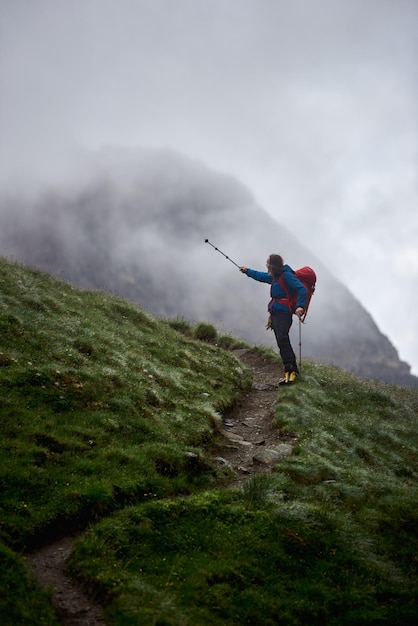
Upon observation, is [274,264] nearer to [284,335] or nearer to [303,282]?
[303,282]

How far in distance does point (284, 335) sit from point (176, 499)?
11288 mm

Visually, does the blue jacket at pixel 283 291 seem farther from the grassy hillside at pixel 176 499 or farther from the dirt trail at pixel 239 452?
the grassy hillside at pixel 176 499

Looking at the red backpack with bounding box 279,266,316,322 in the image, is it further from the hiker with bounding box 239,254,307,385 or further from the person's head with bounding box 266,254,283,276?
the person's head with bounding box 266,254,283,276

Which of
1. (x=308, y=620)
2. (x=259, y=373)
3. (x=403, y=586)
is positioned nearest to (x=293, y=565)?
(x=308, y=620)

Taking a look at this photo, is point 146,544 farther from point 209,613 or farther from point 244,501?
point 244,501

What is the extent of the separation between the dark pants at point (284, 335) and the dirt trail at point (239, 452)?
50.7 inches

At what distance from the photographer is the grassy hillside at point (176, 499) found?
24.8 ft

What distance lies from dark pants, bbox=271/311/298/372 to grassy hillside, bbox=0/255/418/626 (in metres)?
2.75

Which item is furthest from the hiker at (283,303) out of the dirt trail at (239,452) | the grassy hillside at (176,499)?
the grassy hillside at (176,499)

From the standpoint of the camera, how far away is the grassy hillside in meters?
7.56

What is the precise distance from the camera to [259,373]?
80.1ft

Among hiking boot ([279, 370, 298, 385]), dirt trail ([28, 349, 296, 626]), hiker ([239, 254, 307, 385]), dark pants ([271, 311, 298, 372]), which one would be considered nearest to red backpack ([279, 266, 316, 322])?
hiker ([239, 254, 307, 385])

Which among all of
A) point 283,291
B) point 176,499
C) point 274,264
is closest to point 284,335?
point 283,291

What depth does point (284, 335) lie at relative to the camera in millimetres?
20375
